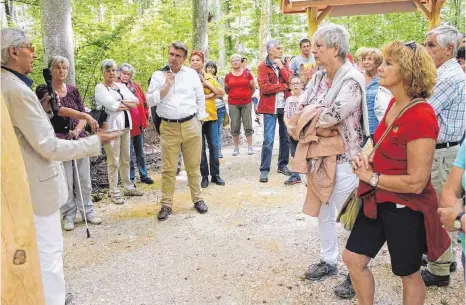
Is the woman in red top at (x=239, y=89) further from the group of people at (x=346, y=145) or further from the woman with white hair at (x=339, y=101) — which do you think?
the woman with white hair at (x=339, y=101)

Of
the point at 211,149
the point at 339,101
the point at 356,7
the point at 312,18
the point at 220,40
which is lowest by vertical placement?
the point at 211,149

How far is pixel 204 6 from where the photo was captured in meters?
9.96

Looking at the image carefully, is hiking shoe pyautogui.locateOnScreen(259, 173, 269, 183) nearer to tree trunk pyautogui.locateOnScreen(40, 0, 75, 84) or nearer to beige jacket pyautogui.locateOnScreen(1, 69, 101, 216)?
tree trunk pyautogui.locateOnScreen(40, 0, 75, 84)

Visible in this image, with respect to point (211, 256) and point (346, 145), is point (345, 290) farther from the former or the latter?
point (211, 256)

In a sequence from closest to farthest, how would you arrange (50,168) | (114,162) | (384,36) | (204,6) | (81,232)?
(50,168) → (81,232) → (114,162) → (204,6) → (384,36)

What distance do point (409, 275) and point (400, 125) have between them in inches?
35.9

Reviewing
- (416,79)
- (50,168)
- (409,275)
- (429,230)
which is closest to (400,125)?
(416,79)

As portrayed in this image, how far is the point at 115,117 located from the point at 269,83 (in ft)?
8.79

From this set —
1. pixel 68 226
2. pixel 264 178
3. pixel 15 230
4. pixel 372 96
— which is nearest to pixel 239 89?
pixel 264 178

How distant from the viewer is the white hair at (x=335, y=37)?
3080 mm

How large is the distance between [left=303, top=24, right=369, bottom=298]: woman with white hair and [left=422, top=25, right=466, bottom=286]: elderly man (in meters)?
0.60

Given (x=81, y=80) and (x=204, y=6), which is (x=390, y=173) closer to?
(x=81, y=80)

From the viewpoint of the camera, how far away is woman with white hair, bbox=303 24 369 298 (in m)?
3.09

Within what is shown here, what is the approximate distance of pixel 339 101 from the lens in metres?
3.09
